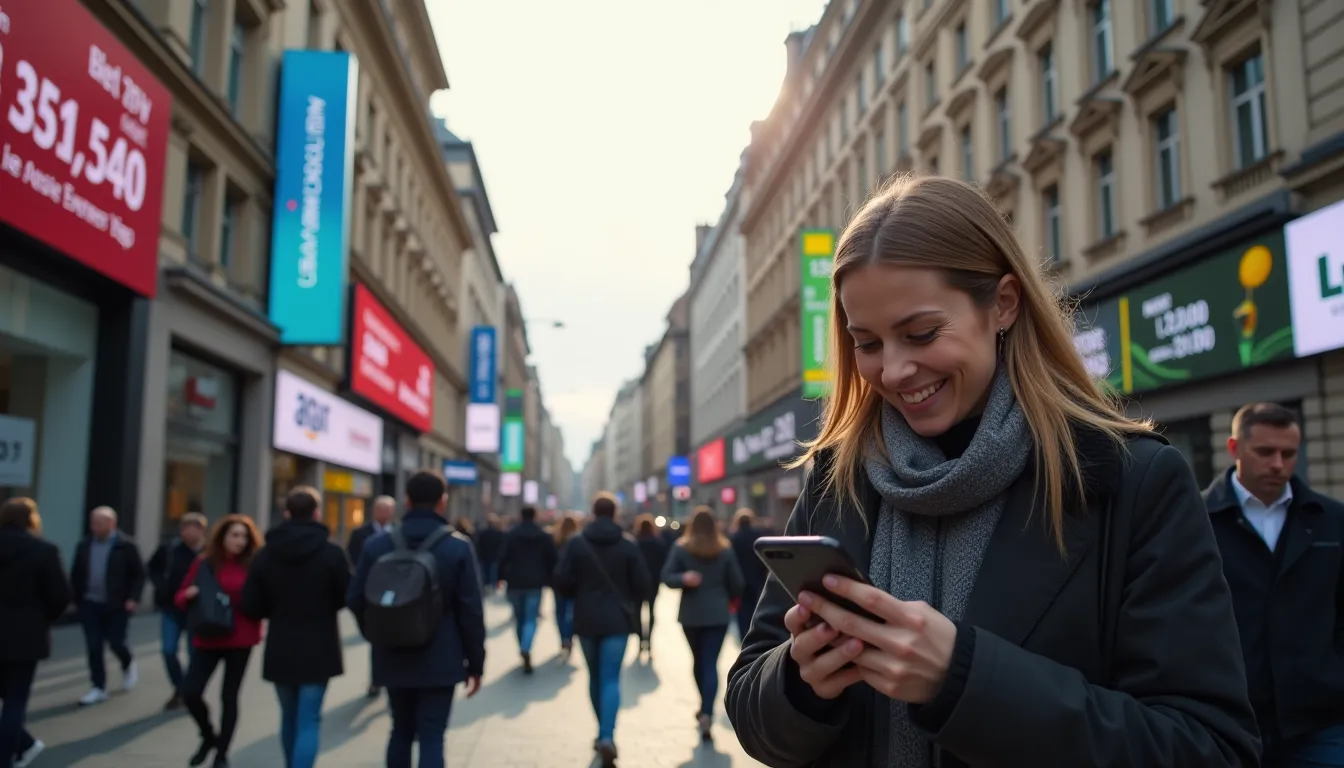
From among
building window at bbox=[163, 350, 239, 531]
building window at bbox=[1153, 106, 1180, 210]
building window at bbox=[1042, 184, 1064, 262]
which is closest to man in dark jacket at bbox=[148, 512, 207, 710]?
building window at bbox=[163, 350, 239, 531]

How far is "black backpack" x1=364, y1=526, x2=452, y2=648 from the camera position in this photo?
5.90m

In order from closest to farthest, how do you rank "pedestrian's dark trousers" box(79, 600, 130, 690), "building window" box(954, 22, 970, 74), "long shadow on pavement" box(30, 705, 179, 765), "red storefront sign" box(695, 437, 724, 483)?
"long shadow on pavement" box(30, 705, 179, 765) → "pedestrian's dark trousers" box(79, 600, 130, 690) → "building window" box(954, 22, 970, 74) → "red storefront sign" box(695, 437, 724, 483)

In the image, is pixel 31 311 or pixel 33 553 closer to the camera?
pixel 33 553

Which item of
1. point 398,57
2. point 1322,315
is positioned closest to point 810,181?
point 398,57

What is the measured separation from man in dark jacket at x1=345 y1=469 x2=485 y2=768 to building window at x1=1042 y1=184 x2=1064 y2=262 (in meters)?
17.1

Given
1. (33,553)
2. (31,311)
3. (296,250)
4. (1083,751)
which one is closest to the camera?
(1083,751)

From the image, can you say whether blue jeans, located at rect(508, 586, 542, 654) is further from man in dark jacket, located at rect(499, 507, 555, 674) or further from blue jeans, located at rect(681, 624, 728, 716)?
blue jeans, located at rect(681, 624, 728, 716)

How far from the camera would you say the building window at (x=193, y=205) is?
1742cm

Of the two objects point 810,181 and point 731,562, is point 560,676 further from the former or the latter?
point 810,181

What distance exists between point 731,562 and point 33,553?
603 cm

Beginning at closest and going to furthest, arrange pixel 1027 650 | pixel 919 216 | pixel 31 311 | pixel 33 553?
pixel 1027 650, pixel 919 216, pixel 33 553, pixel 31 311

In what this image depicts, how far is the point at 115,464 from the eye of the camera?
14.1 m

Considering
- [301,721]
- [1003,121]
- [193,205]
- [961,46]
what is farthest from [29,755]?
[961,46]

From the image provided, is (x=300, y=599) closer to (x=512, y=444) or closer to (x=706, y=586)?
(x=706, y=586)
